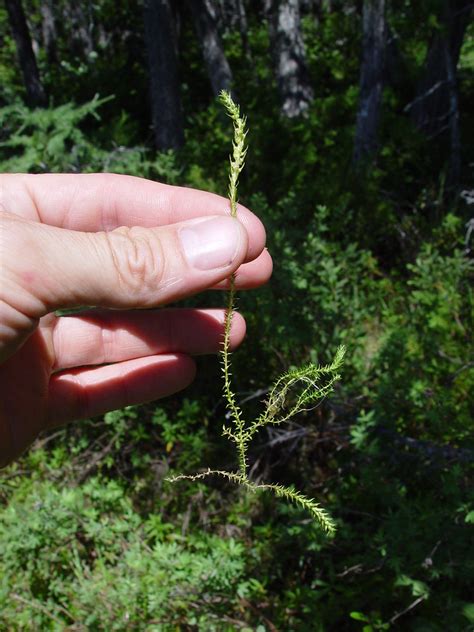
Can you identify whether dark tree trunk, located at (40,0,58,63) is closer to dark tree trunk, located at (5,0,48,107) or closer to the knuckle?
dark tree trunk, located at (5,0,48,107)

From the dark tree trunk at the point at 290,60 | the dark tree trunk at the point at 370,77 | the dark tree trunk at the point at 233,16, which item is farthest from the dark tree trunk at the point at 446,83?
the dark tree trunk at the point at 233,16

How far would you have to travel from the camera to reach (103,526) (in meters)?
3.15

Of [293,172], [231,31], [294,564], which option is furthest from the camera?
[231,31]

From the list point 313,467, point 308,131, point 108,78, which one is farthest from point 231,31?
point 313,467

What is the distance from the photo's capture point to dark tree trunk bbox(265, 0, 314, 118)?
8812mm

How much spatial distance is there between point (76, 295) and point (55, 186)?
0.86m

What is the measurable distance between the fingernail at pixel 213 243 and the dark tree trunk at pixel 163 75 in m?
6.77

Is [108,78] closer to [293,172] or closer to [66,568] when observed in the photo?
[293,172]

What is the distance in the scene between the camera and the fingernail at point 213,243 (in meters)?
1.61

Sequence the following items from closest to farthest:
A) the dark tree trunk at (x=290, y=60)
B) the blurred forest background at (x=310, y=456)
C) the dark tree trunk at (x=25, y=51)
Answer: the blurred forest background at (x=310, y=456) → the dark tree trunk at (x=25, y=51) → the dark tree trunk at (x=290, y=60)

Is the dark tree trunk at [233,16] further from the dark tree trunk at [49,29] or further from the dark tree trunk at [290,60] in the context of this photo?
the dark tree trunk at [49,29]

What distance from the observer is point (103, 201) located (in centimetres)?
224

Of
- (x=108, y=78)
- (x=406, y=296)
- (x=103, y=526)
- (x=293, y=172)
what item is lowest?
(x=103, y=526)

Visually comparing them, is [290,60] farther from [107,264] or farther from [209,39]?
[107,264]
